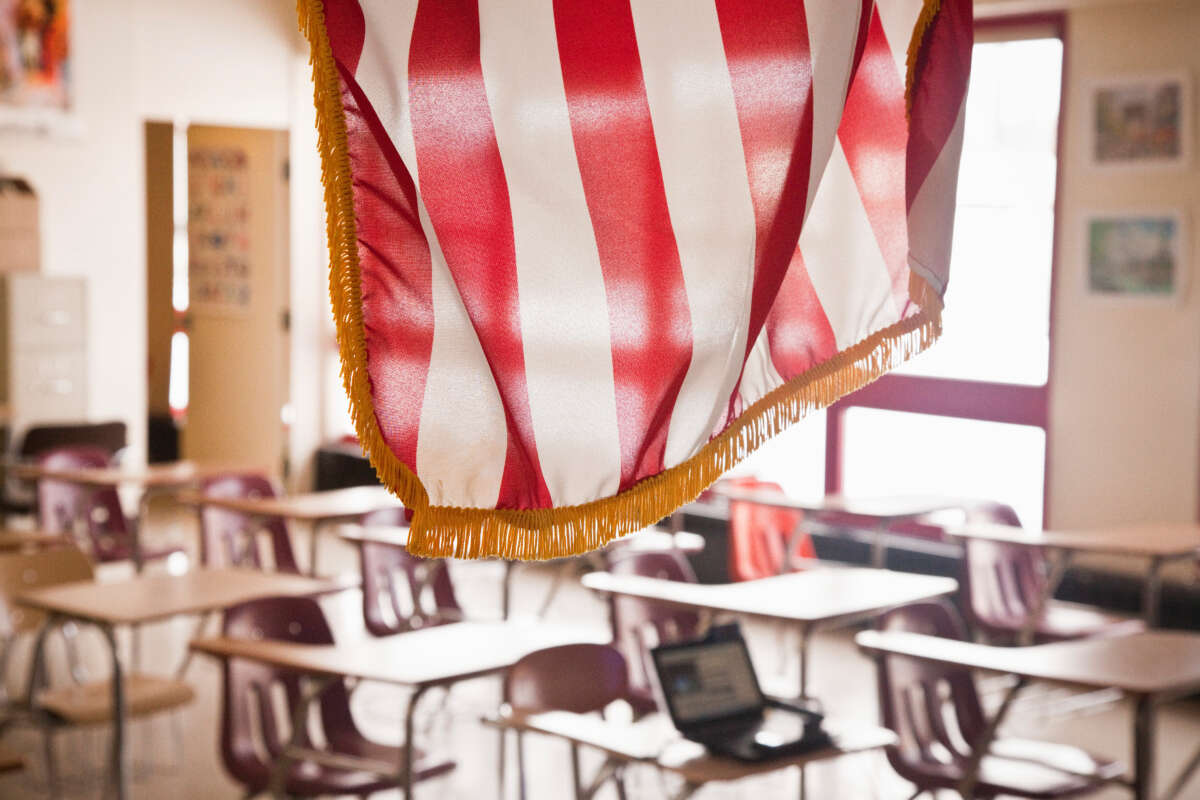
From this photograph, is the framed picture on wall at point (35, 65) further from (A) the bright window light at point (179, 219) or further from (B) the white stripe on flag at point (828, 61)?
(B) the white stripe on flag at point (828, 61)

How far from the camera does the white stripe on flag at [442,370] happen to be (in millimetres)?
1095

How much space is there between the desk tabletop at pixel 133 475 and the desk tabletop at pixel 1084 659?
3.95m

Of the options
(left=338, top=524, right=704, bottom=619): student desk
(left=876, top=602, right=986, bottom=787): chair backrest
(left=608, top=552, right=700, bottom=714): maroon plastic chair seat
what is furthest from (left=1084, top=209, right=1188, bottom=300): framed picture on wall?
(left=608, top=552, right=700, bottom=714): maroon plastic chair seat

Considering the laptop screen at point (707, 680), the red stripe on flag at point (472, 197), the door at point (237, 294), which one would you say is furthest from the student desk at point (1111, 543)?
the door at point (237, 294)

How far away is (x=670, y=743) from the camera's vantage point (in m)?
3.60

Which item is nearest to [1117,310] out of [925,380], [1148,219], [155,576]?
[1148,219]

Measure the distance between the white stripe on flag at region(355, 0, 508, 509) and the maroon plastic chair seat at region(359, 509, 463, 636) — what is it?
455cm

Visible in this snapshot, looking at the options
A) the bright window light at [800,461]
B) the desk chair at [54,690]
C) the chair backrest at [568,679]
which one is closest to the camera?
the chair backrest at [568,679]

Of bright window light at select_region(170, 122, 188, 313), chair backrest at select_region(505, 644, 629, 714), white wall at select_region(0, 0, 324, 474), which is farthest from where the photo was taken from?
bright window light at select_region(170, 122, 188, 313)

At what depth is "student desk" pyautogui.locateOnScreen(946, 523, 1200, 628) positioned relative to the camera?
601cm

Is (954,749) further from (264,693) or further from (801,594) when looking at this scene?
(264,693)

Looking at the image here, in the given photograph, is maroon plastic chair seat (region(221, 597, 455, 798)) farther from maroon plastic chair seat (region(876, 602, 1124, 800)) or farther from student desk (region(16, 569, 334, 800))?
maroon plastic chair seat (region(876, 602, 1124, 800))

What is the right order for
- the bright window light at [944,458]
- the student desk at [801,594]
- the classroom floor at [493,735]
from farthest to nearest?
1. the bright window light at [944,458]
2. the classroom floor at [493,735]
3. the student desk at [801,594]

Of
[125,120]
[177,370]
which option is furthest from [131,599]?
[177,370]
